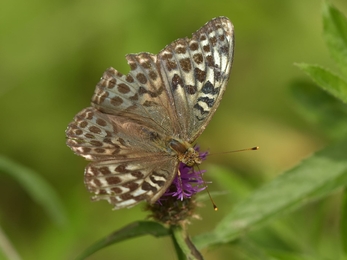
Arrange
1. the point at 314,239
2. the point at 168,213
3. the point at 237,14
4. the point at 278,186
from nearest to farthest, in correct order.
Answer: the point at 168,213
the point at 278,186
the point at 314,239
the point at 237,14

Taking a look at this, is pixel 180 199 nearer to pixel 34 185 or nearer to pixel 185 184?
pixel 185 184

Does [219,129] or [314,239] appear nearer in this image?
[314,239]

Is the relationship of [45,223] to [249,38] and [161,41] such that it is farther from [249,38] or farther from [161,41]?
[249,38]

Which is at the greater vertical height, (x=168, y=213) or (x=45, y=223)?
(x=168, y=213)

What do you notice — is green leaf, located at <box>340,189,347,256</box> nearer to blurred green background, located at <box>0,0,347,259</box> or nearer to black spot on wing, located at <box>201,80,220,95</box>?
black spot on wing, located at <box>201,80,220,95</box>

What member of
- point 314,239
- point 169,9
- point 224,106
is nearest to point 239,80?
Result: point 224,106

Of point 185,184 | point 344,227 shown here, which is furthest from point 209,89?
point 344,227

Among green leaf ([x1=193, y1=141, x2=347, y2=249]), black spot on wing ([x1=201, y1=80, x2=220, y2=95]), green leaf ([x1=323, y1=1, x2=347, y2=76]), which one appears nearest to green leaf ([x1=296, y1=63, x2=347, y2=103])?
green leaf ([x1=323, y1=1, x2=347, y2=76])
